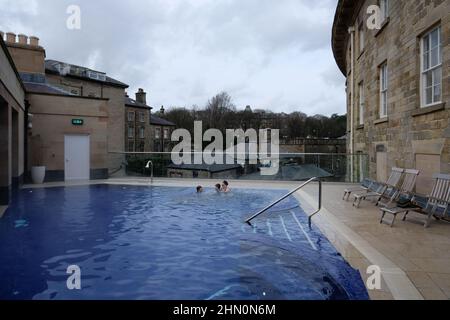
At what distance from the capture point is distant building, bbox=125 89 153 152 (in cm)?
5256

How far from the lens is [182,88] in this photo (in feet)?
271

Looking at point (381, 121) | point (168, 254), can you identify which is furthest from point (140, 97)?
point (168, 254)

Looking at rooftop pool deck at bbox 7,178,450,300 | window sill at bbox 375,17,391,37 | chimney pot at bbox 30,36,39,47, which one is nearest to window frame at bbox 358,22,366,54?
window sill at bbox 375,17,391,37

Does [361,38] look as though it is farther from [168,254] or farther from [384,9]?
[168,254]

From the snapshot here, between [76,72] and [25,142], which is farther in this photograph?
[76,72]

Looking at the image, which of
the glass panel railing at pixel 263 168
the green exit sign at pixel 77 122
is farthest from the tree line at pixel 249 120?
the green exit sign at pixel 77 122

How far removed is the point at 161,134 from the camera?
59469 mm

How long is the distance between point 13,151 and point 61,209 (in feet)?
13.4

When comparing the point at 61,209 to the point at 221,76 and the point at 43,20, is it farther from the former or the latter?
the point at 221,76

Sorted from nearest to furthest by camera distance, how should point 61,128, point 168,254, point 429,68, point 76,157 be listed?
point 168,254 < point 429,68 < point 61,128 < point 76,157

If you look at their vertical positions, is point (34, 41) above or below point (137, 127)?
above

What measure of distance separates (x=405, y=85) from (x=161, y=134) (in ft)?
170

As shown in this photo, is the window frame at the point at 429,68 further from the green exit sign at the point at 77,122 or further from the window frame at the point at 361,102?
the green exit sign at the point at 77,122
